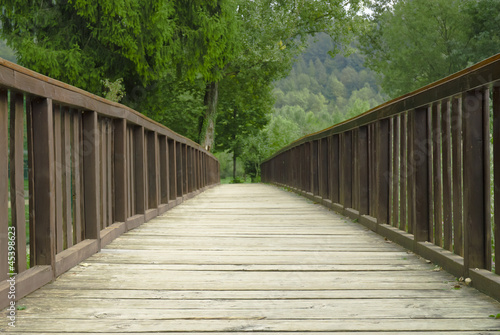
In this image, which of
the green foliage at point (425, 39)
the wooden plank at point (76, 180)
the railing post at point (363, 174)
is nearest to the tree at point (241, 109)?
the green foliage at point (425, 39)

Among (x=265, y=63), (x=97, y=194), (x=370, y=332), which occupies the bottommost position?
(x=370, y=332)

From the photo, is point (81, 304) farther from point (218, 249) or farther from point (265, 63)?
point (265, 63)

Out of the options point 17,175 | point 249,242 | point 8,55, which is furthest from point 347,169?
point 8,55

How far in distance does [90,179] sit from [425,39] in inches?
1189

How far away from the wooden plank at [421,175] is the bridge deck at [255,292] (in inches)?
7.7

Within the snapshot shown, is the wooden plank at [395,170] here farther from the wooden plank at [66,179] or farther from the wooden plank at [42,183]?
the wooden plank at [42,183]

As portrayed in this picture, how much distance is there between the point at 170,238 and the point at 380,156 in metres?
1.89

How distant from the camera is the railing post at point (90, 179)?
355 cm

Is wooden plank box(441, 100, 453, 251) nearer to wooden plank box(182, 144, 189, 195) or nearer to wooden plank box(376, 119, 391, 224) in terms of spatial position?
wooden plank box(376, 119, 391, 224)

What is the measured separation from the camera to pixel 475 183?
2.67m

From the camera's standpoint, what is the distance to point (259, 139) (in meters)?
39.5

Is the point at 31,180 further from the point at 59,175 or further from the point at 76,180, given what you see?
the point at 76,180

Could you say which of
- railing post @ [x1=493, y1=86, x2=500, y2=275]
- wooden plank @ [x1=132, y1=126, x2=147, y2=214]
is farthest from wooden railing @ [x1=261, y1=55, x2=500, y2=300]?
wooden plank @ [x1=132, y1=126, x2=147, y2=214]

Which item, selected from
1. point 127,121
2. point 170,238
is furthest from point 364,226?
point 127,121
